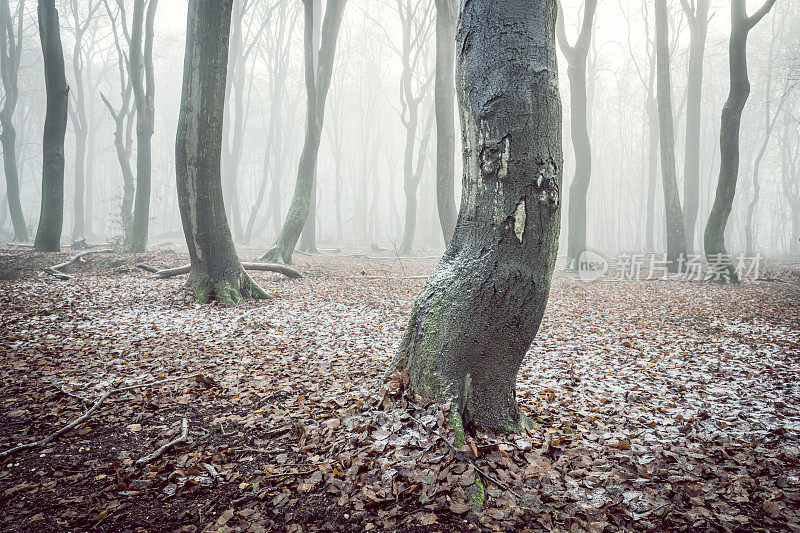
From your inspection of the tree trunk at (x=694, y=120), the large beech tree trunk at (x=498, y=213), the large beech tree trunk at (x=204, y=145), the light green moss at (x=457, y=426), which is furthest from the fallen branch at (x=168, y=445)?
the tree trunk at (x=694, y=120)

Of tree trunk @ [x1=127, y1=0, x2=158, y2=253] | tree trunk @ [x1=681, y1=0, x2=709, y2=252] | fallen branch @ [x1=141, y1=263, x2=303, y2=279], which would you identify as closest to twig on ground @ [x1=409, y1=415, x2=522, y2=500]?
fallen branch @ [x1=141, y1=263, x2=303, y2=279]

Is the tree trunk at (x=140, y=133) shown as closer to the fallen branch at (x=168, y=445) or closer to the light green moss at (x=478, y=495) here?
the fallen branch at (x=168, y=445)

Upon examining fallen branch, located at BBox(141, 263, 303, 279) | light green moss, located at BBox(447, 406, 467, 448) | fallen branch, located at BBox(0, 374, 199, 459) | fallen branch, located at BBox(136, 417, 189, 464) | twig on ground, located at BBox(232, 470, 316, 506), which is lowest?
twig on ground, located at BBox(232, 470, 316, 506)

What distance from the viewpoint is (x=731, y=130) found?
9.82 metres

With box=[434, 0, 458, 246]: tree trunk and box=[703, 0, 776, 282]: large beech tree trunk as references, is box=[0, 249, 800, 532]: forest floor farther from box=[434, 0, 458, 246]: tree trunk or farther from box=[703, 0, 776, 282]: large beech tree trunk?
box=[703, 0, 776, 282]: large beech tree trunk

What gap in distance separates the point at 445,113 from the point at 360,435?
29.7ft

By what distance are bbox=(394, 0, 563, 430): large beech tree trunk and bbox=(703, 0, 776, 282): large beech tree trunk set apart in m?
9.86

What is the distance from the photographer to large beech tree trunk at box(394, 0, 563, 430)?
251 cm

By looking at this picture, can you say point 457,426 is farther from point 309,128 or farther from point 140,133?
point 140,133

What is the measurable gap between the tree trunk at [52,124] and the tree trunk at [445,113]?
9.15m

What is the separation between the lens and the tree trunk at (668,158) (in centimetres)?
1198

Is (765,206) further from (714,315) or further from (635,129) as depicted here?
(714,315)

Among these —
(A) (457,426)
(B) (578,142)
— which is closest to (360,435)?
(A) (457,426)

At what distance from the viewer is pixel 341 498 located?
2.16 metres
